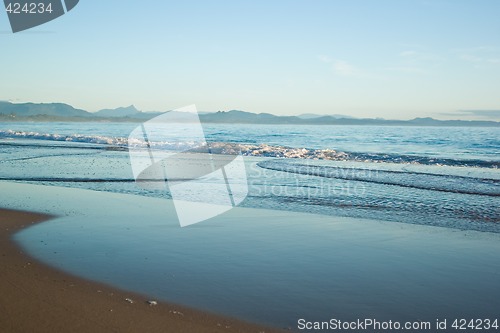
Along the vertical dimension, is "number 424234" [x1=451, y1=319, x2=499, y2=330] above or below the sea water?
below

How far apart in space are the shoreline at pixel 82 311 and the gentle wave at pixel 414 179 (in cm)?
1156

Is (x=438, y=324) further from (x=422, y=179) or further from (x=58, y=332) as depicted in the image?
(x=422, y=179)

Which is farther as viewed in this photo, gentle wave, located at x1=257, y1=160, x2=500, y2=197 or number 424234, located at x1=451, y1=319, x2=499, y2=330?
gentle wave, located at x1=257, y1=160, x2=500, y2=197

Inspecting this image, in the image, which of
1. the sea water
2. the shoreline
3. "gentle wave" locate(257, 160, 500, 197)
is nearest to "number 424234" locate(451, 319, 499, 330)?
the sea water

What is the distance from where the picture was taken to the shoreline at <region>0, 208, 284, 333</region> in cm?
407

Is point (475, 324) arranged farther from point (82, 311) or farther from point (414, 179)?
point (414, 179)

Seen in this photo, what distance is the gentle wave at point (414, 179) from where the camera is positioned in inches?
553

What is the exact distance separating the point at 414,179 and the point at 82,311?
1440cm

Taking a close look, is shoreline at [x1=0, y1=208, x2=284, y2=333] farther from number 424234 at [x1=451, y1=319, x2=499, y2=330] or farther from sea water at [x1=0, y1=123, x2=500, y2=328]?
number 424234 at [x1=451, y1=319, x2=499, y2=330]

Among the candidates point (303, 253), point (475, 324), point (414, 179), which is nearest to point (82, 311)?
point (303, 253)

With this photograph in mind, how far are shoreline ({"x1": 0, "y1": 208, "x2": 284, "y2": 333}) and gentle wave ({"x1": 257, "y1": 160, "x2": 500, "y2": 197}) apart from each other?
455 inches

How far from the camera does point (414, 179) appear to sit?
16297 millimetres

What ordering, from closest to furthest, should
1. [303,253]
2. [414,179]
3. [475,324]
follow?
1. [475,324]
2. [303,253]
3. [414,179]

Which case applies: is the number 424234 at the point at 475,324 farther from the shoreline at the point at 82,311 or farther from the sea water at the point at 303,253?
the shoreline at the point at 82,311
